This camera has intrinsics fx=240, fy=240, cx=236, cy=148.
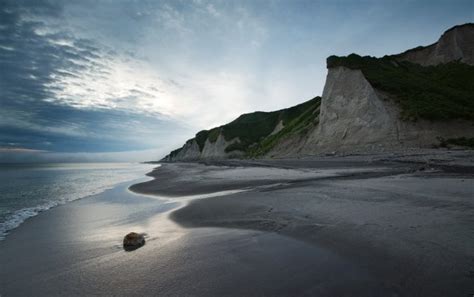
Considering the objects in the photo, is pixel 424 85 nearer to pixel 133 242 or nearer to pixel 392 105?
pixel 392 105

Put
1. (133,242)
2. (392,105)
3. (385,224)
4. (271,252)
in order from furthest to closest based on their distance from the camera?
(392,105)
(133,242)
(385,224)
(271,252)

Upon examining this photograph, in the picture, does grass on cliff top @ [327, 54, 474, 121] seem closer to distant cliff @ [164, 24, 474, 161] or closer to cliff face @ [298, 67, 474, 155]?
distant cliff @ [164, 24, 474, 161]

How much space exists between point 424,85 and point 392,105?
28.4ft

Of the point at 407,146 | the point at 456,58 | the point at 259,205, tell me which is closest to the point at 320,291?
the point at 259,205

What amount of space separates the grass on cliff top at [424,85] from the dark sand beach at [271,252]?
24.0 metres

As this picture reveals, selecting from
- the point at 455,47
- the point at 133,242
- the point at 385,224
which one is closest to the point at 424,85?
the point at 455,47

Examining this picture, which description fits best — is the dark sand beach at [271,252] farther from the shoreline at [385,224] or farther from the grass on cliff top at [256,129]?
the grass on cliff top at [256,129]

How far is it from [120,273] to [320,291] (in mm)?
2340

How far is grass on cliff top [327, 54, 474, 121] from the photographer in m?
24.2

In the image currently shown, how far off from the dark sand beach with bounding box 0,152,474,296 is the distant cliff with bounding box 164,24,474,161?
21900 mm

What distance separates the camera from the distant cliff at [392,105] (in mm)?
23734

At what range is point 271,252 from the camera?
321 centimetres

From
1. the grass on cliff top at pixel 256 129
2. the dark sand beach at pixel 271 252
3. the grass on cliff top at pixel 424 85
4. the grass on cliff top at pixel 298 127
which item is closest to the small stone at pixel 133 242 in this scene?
the dark sand beach at pixel 271 252

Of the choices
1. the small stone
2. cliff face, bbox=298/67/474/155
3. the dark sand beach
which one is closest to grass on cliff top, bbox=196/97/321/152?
cliff face, bbox=298/67/474/155
